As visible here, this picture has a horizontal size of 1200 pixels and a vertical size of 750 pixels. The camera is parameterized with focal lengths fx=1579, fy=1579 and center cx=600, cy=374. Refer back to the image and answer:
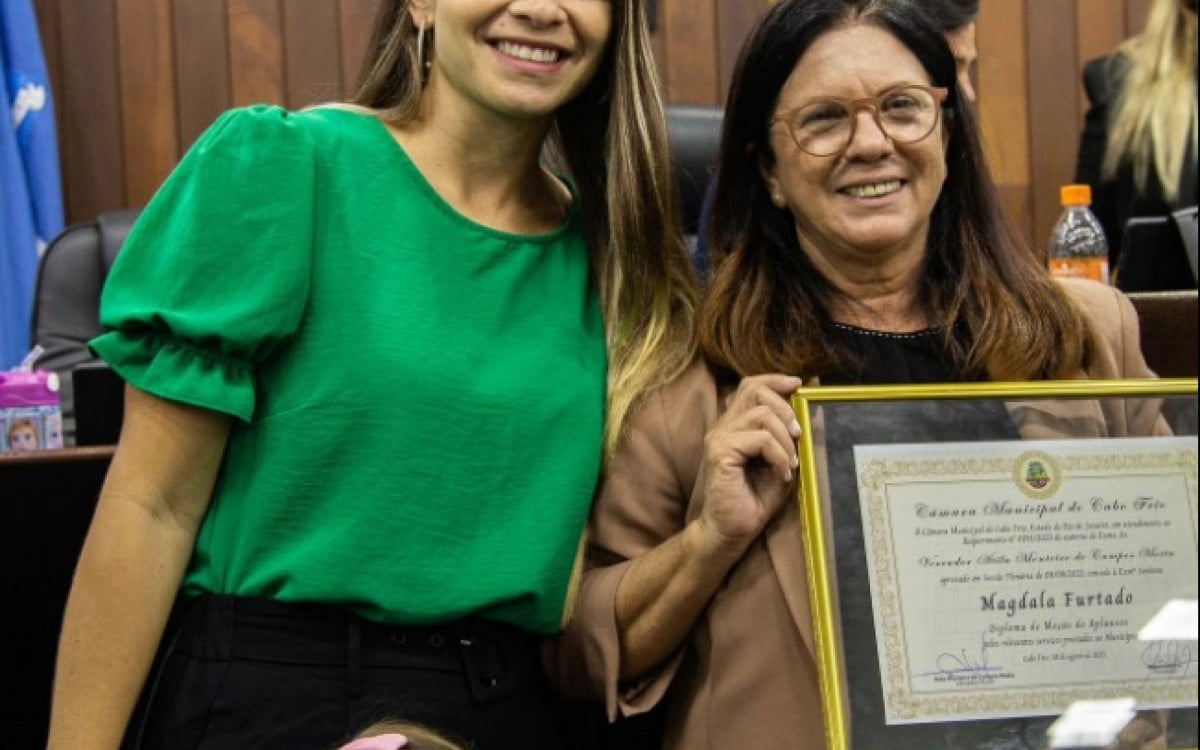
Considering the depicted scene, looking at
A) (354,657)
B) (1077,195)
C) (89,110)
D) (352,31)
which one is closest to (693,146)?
(1077,195)

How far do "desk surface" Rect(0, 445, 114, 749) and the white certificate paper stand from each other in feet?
3.10

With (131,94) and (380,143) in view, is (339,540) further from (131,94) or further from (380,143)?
(131,94)

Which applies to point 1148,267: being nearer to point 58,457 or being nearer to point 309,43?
point 58,457

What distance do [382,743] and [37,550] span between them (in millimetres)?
762

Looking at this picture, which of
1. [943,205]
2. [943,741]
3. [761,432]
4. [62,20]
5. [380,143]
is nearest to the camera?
[943,741]

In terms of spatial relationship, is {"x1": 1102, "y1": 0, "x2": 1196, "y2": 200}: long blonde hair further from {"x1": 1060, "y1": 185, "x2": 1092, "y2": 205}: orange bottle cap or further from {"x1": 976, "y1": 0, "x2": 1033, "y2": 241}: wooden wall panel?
{"x1": 976, "y1": 0, "x2": 1033, "y2": 241}: wooden wall panel

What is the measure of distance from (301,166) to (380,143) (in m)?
0.11

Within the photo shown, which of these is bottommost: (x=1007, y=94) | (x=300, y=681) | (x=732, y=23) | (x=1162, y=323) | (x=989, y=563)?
(x=300, y=681)

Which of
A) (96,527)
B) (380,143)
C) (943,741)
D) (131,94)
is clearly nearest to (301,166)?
(380,143)

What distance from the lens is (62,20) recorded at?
381 cm

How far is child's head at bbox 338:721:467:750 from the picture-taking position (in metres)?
1.22

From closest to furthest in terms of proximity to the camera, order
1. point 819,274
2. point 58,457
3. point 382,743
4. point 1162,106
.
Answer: point 1162,106 → point 382,743 → point 819,274 → point 58,457

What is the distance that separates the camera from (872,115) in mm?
1521
